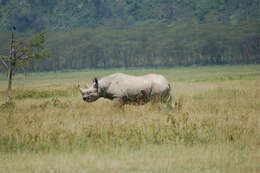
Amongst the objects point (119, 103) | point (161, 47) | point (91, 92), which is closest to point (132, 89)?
point (119, 103)

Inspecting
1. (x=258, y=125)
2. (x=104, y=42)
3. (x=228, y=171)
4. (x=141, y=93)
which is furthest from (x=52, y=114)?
(x=104, y=42)

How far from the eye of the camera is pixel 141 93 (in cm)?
1625

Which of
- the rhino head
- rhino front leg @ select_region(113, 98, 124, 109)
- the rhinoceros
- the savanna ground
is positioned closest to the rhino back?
the rhinoceros

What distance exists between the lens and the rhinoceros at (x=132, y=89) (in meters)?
16.2

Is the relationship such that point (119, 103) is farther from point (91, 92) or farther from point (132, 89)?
point (91, 92)

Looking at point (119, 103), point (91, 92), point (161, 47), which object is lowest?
point (119, 103)

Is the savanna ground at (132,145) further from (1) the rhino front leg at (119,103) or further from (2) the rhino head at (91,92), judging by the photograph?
(2) the rhino head at (91,92)

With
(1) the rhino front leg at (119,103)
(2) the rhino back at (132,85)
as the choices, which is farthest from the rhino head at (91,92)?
(1) the rhino front leg at (119,103)

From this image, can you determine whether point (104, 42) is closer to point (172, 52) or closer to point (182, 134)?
point (172, 52)

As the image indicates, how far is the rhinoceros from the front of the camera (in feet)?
53.2

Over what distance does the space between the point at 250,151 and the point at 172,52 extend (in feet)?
314

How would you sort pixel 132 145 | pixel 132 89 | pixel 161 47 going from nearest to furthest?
pixel 132 145, pixel 132 89, pixel 161 47

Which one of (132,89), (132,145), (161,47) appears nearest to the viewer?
(132,145)

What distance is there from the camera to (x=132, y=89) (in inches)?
642
